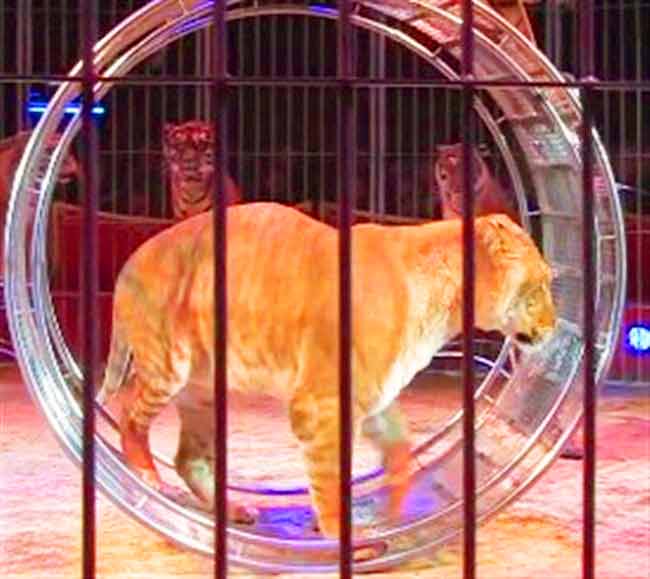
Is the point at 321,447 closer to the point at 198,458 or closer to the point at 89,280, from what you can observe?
the point at 198,458

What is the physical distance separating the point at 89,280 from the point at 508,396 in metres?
2.31

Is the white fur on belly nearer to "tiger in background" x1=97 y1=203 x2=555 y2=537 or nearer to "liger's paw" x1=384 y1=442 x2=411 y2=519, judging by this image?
"tiger in background" x1=97 y1=203 x2=555 y2=537

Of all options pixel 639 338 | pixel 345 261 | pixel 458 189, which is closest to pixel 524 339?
pixel 458 189

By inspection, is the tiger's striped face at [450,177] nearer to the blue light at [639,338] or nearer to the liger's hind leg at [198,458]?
the liger's hind leg at [198,458]

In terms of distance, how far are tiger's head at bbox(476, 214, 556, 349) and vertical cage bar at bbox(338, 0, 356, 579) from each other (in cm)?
182

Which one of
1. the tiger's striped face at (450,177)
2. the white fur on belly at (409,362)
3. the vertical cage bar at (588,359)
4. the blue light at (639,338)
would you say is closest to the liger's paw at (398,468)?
the white fur on belly at (409,362)

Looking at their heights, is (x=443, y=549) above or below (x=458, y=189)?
below

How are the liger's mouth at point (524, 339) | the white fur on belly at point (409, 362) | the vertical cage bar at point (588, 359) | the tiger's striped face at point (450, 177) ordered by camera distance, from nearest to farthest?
1. the vertical cage bar at point (588, 359)
2. the white fur on belly at point (409, 362)
3. the liger's mouth at point (524, 339)
4. the tiger's striped face at point (450, 177)

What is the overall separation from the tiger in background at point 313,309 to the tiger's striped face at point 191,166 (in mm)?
1667

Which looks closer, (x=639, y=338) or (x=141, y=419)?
(x=141, y=419)

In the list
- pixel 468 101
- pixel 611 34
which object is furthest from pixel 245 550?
pixel 611 34

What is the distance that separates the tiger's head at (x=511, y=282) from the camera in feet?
12.4

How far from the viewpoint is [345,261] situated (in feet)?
6.44

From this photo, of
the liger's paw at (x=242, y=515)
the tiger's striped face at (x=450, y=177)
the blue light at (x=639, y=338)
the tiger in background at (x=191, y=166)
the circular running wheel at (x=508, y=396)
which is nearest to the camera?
the circular running wheel at (x=508, y=396)
